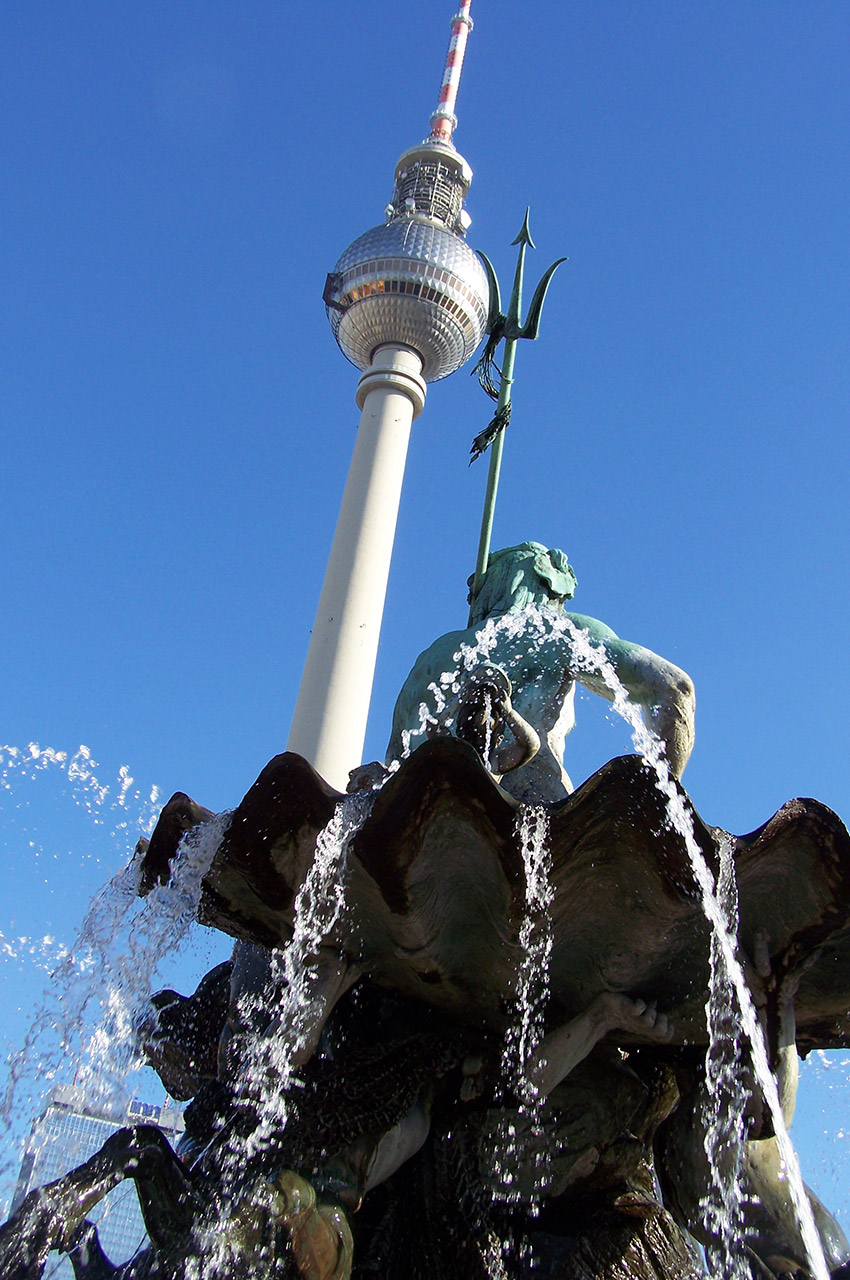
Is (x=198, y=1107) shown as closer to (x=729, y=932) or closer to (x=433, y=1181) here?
(x=433, y=1181)

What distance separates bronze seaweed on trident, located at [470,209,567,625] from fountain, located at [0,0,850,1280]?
3570mm

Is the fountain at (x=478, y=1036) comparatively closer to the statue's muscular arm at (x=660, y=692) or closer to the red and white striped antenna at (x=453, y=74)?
the statue's muscular arm at (x=660, y=692)

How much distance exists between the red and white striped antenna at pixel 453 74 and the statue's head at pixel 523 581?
46.1 m

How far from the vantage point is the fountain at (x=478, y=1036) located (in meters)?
3.45

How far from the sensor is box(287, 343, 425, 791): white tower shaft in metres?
29.7

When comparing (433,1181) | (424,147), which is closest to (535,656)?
(433,1181)

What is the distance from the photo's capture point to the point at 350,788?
5258 millimetres

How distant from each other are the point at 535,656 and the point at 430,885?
2.40 metres

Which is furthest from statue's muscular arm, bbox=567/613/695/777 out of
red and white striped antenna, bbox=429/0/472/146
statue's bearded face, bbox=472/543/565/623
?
red and white striped antenna, bbox=429/0/472/146

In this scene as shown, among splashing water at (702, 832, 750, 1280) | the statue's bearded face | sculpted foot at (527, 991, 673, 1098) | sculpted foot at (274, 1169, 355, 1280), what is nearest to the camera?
sculpted foot at (274, 1169, 355, 1280)

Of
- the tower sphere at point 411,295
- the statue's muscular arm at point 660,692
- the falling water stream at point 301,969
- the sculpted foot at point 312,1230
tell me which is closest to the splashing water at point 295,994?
the falling water stream at point 301,969

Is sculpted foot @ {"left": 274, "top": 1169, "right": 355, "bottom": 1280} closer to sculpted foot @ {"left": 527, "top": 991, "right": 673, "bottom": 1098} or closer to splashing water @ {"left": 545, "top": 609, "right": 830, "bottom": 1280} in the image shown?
sculpted foot @ {"left": 527, "top": 991, "right": 673, "bottom": 1098}

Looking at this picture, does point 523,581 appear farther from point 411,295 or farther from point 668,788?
point 411,295

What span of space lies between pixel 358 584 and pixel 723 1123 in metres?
29.2
